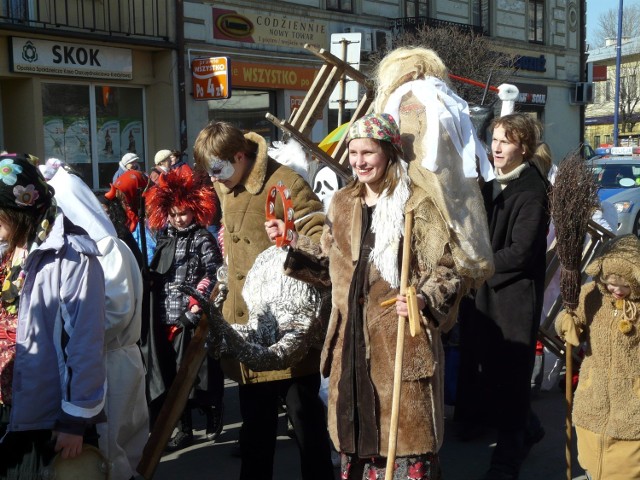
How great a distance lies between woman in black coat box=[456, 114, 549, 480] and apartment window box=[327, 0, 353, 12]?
53.7ft

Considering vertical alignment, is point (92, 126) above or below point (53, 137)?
above

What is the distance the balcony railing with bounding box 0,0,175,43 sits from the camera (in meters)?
14.1

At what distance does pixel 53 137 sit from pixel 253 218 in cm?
1183

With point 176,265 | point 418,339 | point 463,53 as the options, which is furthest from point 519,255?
point 463,53

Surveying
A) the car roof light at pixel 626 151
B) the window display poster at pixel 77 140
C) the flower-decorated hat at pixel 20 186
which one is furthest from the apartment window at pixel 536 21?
the flower-decorated hat at pixel 20 186

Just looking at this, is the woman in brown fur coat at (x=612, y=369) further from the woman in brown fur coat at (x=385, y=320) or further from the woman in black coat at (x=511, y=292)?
the woman in brown fur coat at (x=385, y=320)

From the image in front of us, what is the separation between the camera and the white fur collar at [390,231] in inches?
128

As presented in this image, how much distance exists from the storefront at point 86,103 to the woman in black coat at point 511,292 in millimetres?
11071

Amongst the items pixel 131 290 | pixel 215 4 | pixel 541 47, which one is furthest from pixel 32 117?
pixel 541 47

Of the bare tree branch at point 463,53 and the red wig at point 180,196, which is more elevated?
the bare tree branch at point 463,53

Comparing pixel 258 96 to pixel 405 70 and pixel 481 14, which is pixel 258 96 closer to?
pixel 481 14

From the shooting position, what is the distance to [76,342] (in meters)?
3.09

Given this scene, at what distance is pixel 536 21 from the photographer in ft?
93.0

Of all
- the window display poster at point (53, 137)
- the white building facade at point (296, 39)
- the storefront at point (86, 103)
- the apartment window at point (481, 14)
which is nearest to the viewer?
the storefront at point (86, 103)
